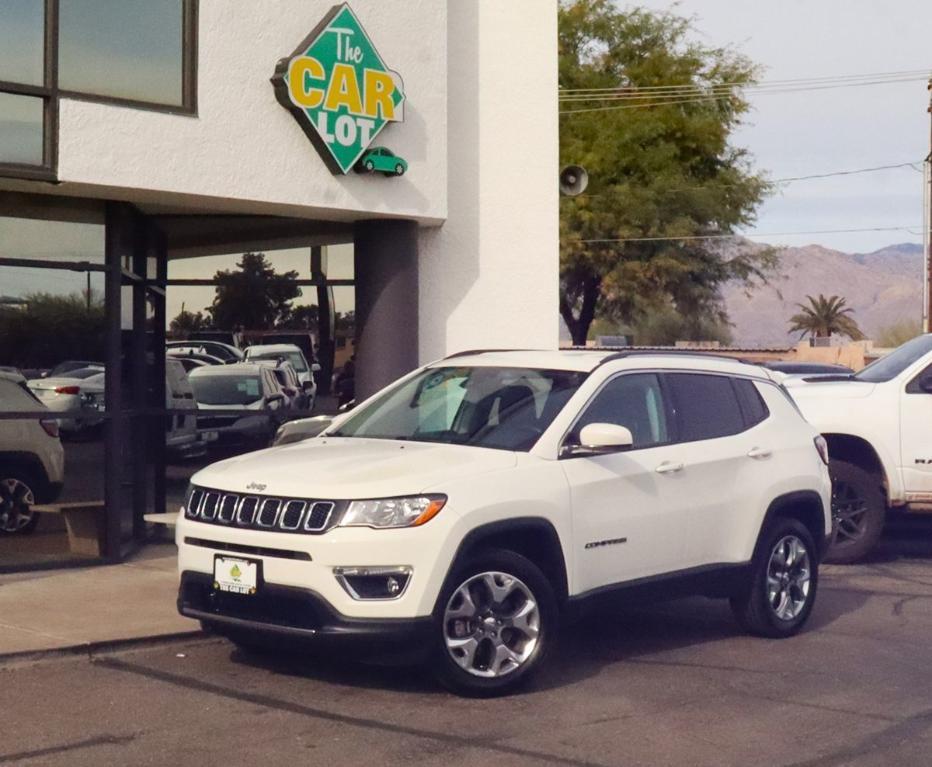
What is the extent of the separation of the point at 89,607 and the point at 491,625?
11.6ft

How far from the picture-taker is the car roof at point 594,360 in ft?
28.9

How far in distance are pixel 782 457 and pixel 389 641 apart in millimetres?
3423

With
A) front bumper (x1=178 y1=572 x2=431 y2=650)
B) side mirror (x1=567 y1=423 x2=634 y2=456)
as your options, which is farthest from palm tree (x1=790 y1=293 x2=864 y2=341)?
front bumper (x1=178 y1=572 x2=431 y2=650)

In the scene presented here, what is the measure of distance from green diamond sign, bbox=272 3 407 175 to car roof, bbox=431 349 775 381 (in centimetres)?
362

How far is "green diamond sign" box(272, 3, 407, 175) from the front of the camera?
1225 centimetres

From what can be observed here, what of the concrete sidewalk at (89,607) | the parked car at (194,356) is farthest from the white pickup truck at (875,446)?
the concrete sidewalk at (89,607)

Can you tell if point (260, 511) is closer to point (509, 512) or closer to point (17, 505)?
point (509, 512)

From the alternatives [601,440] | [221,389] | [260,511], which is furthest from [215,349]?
[601,440]

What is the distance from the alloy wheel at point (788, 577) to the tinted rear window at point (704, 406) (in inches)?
33.7

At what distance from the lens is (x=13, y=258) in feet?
37.4

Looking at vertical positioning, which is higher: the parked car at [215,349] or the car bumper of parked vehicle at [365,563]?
the parked car at [215,349]

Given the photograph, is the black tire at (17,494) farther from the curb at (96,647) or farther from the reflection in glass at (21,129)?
the curb at (96,647)

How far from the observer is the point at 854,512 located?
1334cm

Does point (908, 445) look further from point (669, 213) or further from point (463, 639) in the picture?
point (669, 213)
